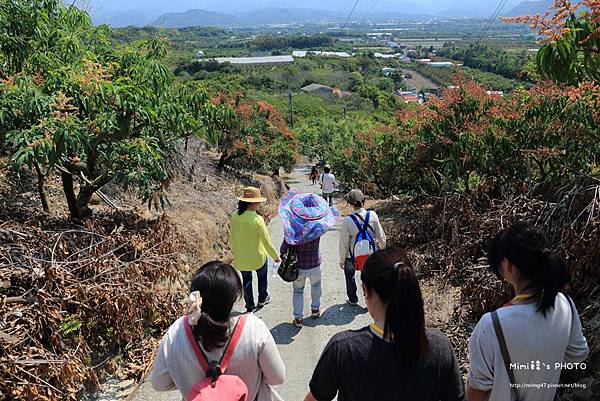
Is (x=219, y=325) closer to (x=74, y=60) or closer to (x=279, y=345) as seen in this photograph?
(x=279, y=345)

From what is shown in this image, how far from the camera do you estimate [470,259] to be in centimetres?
593

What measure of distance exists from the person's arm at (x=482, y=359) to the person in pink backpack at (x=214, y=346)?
3.08 feet

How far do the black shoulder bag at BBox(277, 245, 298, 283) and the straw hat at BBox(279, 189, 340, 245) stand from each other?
11cm

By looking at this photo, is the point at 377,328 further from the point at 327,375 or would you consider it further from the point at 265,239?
the point at 265,239

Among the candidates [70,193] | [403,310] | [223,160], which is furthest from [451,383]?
[223,160]

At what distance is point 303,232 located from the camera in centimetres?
485

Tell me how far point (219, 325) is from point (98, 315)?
96.2 inches

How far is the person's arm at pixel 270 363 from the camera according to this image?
2.24 m

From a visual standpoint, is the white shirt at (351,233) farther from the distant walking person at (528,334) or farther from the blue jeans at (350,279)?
the distant walking person at (528,334)

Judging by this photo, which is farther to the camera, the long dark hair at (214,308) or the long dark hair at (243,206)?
the long dark hair at (243,206)

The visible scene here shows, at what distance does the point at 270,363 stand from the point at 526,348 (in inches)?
46.0

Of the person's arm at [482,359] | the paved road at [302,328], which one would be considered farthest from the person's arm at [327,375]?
the paved road at [302,328]

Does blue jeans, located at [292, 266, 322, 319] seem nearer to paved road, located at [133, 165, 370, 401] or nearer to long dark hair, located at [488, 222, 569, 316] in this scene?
paved road, located at [133, 165, 370, 401]

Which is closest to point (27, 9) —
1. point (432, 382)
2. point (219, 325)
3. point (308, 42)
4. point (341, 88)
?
point (219, 325)
